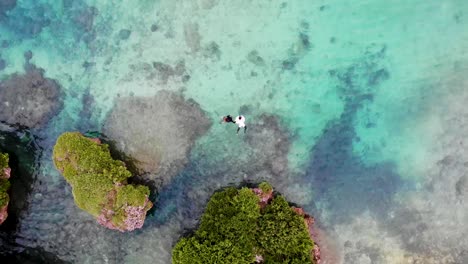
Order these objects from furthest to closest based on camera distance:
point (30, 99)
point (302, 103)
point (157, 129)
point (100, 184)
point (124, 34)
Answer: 1. point (30, 99)
2. point (124, 34)
3. point (157, 129)
4. point (302, 103)
5. point (100, 184)

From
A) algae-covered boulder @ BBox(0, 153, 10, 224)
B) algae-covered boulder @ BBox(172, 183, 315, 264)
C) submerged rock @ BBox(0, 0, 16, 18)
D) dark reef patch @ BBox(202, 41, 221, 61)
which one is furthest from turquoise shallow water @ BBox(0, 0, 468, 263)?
algae-covered boulder @ BBox(0, 153, 10, 224)

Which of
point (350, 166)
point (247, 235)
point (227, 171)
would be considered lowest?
point (247, 235)

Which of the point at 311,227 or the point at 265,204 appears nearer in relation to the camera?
the point at 265,204

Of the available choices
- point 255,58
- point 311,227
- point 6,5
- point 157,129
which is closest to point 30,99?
point 6,5

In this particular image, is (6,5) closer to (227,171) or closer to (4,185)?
(4,185)

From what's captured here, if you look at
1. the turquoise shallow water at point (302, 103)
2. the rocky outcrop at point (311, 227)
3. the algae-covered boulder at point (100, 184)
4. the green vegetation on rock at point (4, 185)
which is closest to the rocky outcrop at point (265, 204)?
the rocky outcrop at point (311, 227)

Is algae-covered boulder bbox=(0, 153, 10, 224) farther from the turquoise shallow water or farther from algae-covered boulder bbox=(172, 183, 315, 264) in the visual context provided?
algae-covered boulder bbox=(172, 183, 315, 264)

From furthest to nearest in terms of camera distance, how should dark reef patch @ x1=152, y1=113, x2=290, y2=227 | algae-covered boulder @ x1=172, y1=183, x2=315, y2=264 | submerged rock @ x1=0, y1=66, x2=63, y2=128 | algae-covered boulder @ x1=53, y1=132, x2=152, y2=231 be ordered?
submerged rock @ x1=0, y1=66, x2=63, y2=128
dark reef patch @ x1=152, y1=113, x2=290, y2=227
algae-covered boulder @ x1=53, y1=132, x2=152, y2=231
algae-covered boulder @ x1=172, y1=183, x2=315, y2=264

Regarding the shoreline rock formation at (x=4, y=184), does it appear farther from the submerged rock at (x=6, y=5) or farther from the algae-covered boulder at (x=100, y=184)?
the submerged rock at (x=6, y=5)

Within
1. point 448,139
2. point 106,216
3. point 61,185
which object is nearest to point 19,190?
point 61,185
